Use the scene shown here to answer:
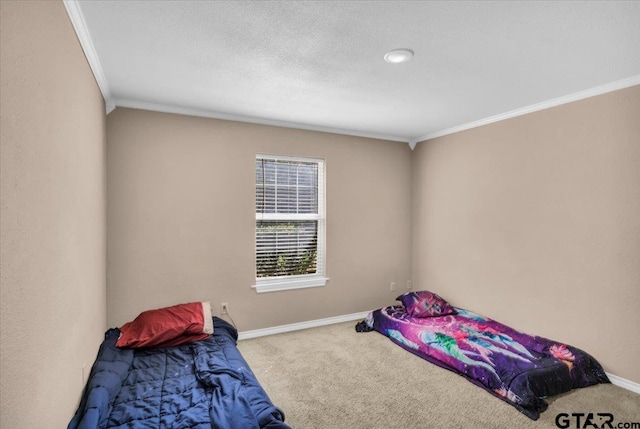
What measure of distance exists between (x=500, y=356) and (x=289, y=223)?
2.45m

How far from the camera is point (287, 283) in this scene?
12.5ft

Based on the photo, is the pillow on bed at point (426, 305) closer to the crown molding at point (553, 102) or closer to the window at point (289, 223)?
the window at point (289, 223)

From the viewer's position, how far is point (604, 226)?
8.91 feet

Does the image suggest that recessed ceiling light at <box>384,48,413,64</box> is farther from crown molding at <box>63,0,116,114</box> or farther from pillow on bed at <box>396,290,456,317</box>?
pillow on bed at <box>396,290,456,317</box>

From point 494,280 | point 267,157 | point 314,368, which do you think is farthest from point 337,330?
point 267,157

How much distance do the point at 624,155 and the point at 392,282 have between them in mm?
2763

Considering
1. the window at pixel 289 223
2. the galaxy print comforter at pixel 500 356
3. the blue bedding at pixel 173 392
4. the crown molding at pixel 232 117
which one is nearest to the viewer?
the blue bedding at pixel 173 392

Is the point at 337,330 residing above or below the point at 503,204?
below

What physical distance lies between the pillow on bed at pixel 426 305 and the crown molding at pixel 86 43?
3714 millimetres

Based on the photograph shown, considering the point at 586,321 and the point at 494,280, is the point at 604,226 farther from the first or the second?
the point at 494,280

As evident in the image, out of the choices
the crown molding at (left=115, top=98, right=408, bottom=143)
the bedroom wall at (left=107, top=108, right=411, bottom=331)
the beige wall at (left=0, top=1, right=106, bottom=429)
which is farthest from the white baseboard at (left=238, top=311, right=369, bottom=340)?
the crown molding at (left=115, top=98, right=408, bottom=143)

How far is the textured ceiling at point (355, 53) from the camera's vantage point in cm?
171

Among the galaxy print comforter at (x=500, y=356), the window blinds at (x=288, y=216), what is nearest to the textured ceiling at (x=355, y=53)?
the window blinds at (x=288, y=216)

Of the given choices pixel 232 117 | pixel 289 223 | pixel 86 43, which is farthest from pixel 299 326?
pixel 86 43
